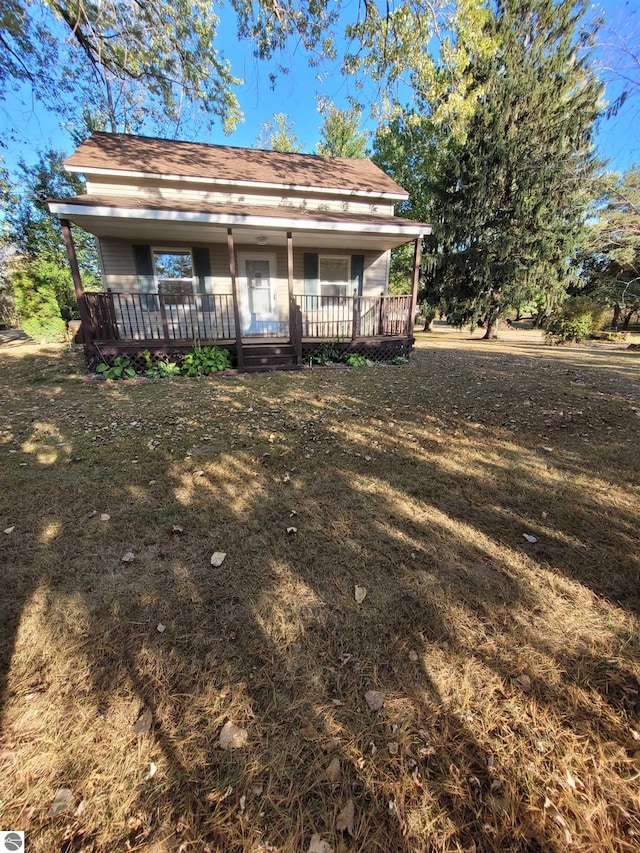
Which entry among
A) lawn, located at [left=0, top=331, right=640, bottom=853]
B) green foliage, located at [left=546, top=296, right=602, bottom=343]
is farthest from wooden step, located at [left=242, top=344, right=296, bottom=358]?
green foliage, located at [left=546, top=296, right=602, bottom=343]

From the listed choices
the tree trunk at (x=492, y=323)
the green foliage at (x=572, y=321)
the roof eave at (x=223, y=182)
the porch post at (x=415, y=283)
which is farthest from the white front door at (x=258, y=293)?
the green foliage at (x=572, y=321)

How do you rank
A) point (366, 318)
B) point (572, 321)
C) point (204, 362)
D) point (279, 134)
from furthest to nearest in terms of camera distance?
1. point (279, 134)
2. point (572, 321)
3. point (366, 318)
4. point (204, 362)

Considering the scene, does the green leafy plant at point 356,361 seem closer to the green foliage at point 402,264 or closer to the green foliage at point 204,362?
→ the green foliage at point 204,362

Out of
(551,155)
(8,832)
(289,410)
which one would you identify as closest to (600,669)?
(8,832)

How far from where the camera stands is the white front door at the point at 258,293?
35.6 ft

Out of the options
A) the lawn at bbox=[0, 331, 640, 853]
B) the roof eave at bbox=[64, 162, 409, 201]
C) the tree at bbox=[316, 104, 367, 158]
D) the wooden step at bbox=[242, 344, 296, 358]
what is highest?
the tree at bbox=[316, 104, 367, 158]

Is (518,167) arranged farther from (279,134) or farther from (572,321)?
(279,134)

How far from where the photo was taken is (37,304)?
13945 mm

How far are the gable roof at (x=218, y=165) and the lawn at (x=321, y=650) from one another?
31.2 feet

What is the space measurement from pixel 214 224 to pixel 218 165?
475 cm

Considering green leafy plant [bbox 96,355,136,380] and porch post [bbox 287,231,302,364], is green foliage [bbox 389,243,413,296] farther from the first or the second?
green leafy plant [bbox 96,355,136,380]

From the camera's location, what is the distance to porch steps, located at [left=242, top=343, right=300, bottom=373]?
8969mm

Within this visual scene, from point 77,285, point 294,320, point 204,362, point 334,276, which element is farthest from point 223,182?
point 204,362

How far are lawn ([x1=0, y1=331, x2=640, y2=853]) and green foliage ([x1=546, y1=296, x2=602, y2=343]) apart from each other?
570 inches
